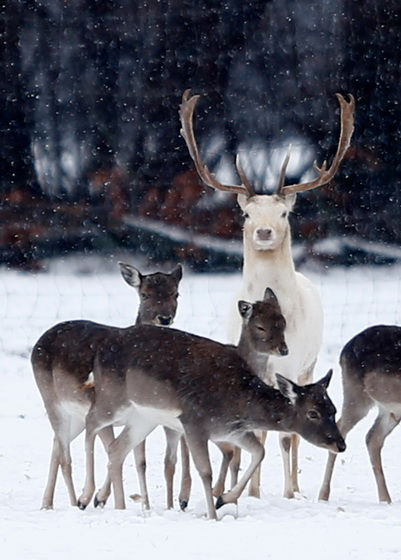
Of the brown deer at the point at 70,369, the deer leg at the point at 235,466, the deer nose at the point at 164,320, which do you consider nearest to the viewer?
the brown deer at the point at 70,369

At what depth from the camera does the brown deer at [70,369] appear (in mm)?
8961

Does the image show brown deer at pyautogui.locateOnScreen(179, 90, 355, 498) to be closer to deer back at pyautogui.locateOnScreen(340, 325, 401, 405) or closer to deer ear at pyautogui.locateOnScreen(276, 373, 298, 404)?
deer back at pyautogui.locateOnScreen(340, 325, 401, 405)

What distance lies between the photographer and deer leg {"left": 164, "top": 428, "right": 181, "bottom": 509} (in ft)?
29.7

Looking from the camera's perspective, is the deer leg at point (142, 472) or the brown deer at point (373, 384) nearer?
the deer leg at point (142, 472)

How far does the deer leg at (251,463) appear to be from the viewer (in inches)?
330

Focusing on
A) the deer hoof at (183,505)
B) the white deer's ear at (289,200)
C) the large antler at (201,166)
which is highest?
the large antler at (201,166)

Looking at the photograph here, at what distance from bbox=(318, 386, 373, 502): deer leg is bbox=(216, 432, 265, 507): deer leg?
1.04 meters

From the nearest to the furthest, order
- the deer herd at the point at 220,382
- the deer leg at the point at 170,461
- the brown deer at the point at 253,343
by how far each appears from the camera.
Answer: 1. the deer herd at the point at 220,382
2. the brown deer at the point at 253,343
3. the deer leg at the point at 170,461

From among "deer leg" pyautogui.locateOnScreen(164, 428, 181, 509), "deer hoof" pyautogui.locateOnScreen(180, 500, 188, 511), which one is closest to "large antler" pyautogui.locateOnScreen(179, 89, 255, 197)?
"deer leg" pyautogui.locateOnScreen(164, 428, 181, 509)

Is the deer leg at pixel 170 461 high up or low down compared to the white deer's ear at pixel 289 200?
down

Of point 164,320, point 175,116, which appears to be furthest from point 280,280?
point 175,116

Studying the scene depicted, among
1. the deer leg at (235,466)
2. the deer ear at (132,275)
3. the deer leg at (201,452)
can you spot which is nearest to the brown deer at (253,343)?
the deer leg at (235,466)

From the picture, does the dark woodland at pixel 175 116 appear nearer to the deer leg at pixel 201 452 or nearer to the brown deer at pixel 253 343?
the brown deer at pixel 253 343

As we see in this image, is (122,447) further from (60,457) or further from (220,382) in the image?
(220,382)
